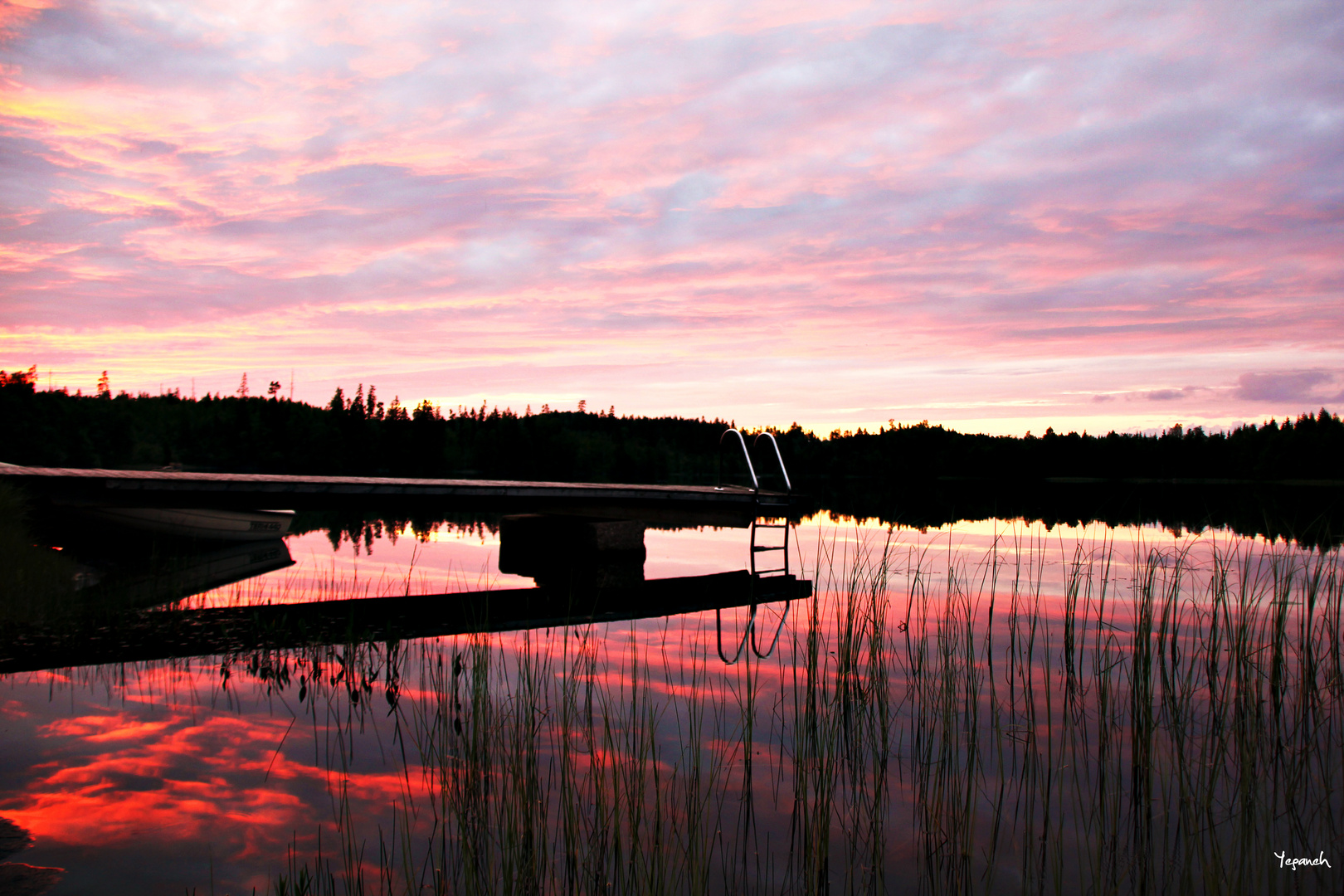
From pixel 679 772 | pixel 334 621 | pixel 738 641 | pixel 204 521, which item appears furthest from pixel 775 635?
pixel 204 521

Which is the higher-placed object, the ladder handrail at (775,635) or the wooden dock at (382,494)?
the wooden dock at (382,494)

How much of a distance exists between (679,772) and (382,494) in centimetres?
998

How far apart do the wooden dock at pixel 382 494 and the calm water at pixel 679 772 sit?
20.1 feet

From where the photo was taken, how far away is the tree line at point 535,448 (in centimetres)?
7962

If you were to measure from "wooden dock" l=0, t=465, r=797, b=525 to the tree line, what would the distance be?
2351 inches

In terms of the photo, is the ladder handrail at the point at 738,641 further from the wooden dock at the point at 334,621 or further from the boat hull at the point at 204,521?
the boat hull at the point at 204,521

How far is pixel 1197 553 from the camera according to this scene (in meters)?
17.0

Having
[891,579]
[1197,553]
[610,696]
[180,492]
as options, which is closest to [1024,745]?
[610,696]

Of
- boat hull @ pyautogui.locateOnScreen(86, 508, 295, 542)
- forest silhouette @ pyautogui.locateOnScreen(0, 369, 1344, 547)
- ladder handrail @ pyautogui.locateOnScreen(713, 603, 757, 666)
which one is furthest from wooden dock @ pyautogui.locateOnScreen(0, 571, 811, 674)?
forest silhouette @ pyautogui.locateOnScreen(0, 369, 1344, 547)

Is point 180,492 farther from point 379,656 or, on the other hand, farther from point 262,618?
point 379,656

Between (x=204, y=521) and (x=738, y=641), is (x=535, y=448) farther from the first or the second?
(x=738, y=641)

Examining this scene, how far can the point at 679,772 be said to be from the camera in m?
4.58

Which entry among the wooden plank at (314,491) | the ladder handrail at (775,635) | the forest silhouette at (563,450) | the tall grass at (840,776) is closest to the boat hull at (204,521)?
the wooden plank at (314,491)

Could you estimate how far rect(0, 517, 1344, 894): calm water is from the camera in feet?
11.3
